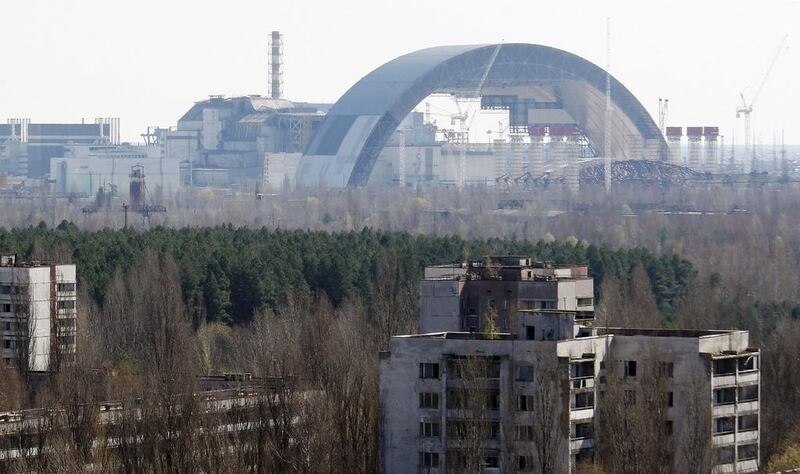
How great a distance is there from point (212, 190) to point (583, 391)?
280 ft

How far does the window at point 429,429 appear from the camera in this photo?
24906 mm

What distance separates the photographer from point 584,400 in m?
24.9

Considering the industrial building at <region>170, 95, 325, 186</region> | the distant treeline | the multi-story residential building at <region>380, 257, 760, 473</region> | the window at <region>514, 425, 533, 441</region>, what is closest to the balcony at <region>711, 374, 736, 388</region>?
the multi-story residential building at <region>380, 257, 760, 473</region>

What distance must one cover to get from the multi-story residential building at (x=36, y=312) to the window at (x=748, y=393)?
38.6 ft

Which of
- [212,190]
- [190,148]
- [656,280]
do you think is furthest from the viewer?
[190,148]

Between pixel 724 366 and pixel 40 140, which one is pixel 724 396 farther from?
pixel 40 140

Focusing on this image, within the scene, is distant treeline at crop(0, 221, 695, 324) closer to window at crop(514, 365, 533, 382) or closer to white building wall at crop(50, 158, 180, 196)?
window at crop(514, 365, 533, 382)

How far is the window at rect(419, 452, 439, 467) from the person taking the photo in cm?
2483

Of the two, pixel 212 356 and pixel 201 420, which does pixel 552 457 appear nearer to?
pixel 201 420

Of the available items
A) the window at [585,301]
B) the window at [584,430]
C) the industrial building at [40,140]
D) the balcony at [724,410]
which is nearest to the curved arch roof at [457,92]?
the industrial building at [40,140]

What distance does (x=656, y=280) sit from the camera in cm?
4775


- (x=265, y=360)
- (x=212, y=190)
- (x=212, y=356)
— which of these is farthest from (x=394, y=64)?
(x=265, y=360)

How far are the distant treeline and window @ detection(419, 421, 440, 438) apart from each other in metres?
17.5

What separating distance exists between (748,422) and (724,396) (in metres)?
0.59
